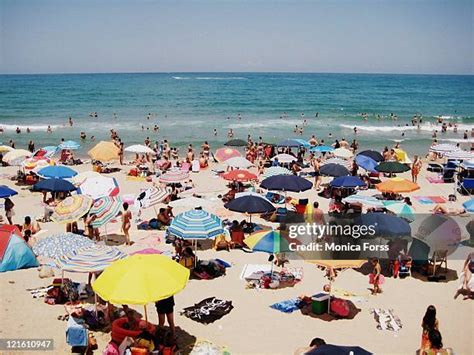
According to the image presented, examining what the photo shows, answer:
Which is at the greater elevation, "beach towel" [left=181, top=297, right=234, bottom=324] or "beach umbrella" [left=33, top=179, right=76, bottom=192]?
"beach umbrella" [left=33, top=179, right=76, bottom=192]

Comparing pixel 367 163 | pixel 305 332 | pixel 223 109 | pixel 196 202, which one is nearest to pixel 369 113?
pixel 223 109

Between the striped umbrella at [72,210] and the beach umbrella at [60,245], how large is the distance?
2.32 metres

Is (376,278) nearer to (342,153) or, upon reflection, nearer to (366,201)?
(366,201)

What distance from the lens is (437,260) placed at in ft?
36.4

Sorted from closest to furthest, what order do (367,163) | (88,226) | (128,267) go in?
(128,267)
(88,226)
(367,163)

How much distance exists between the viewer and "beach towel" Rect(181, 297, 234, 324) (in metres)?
8.92

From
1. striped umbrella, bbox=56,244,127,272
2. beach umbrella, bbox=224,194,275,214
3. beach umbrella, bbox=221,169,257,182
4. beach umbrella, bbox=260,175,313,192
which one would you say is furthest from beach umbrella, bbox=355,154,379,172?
striped umbrella, bbox=56,244,127,272

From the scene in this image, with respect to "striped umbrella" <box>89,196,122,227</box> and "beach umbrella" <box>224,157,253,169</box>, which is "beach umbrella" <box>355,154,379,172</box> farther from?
"striped umbrella" <box>89,196,122,227</box>

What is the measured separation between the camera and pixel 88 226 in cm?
1240

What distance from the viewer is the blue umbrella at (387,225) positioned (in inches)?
424

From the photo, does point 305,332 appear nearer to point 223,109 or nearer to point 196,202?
point 196,202

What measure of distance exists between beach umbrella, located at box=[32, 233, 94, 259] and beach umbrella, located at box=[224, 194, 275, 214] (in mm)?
4213

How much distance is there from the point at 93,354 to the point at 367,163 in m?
14.2

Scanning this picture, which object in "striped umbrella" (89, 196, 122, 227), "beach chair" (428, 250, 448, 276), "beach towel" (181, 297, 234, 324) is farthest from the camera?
"striped umbrella" (89, 196, 122, 227)
